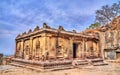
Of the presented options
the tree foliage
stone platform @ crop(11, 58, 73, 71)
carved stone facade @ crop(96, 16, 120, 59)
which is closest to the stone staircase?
carved stone facade @ crop(96, 16, 120, 59)

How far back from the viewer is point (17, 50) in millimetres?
18562

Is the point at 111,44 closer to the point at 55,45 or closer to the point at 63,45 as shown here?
the point at 63,45

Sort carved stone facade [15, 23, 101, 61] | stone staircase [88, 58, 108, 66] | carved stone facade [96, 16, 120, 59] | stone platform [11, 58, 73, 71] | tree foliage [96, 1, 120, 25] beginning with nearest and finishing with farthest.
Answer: stone platform [11, 58, 73, 71] < carved stone facade [15, 23, 101, 61] < stone staircase [88, 58, 108, 66] < carved stone facade [96, 16, 120, 59] < tree foliage [96, 1, 120, 25]

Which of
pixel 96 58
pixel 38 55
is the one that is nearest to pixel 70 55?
pixel 38 55

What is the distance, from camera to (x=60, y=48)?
47.2 feet

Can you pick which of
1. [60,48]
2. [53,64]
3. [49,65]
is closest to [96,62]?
[60,48]

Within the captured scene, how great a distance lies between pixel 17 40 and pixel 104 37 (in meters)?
11.8

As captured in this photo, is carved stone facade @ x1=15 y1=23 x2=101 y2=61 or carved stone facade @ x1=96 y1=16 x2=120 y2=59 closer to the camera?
carved stone facade @ x1=15 y1=23 x2=101 y2=61

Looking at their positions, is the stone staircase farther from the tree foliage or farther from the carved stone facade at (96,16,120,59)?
the tree foliage

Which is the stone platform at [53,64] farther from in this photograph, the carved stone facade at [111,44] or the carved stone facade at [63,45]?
the carved stone facade at [111,44]

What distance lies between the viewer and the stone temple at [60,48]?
13188 mm

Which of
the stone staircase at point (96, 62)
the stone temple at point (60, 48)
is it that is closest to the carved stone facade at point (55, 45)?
the stone temple at point (60, 48)

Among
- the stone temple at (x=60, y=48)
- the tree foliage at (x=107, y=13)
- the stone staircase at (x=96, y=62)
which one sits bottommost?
the stone staircase at (x=96, y=62)

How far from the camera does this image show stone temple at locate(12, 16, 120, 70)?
1319cm
